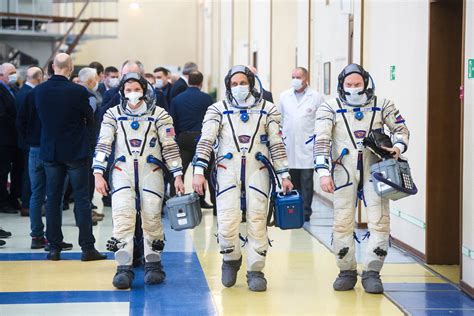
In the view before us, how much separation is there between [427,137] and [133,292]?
121 inches

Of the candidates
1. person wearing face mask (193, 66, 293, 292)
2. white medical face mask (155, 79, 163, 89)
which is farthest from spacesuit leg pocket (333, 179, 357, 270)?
white medical face mask (155, 79, 163, 89)

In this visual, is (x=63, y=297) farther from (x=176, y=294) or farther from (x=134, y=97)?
(x=134, y=97)

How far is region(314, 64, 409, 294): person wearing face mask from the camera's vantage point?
7562mm

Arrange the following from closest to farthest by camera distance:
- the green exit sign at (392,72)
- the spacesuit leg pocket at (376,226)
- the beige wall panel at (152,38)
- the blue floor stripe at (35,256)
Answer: the spacesuit leg pocket at (376,226) → the blue floor stripe at (35,256) → the green exit sign at (392,72) → the beige wall panel at (152,38)

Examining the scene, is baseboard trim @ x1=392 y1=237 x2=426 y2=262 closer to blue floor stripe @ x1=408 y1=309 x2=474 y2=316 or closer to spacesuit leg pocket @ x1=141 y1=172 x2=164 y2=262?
blue floor stripe @ x1=408 y1=309 x2=474 y2=316

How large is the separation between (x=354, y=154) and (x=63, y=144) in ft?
9.02

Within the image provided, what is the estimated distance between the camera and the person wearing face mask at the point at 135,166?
25.4 ft

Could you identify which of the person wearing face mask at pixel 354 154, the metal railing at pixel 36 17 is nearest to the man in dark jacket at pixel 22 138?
the person wearing face mask at pixel 354 154

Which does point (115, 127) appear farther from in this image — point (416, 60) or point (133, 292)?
point (416, 60)

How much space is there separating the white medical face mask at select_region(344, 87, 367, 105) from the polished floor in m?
1.51

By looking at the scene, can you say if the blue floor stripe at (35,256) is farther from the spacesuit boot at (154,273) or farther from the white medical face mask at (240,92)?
the white medical face mask at (240,92)

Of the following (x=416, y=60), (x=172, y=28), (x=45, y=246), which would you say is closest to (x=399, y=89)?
(x=416, y=60)

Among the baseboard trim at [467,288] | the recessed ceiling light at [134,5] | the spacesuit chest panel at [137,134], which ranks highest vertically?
the recessed ceiling light at [134,5]

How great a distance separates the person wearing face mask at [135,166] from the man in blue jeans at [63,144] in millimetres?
948
